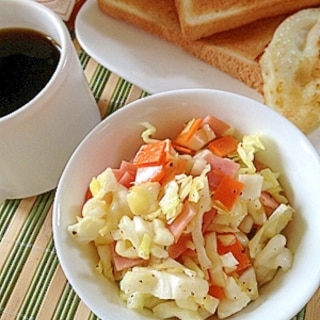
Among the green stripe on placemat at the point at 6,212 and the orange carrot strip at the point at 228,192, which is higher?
the orange carrot strip at the point at 228,192

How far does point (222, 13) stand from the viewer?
127 centimetres

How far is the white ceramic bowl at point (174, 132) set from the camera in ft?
2.91

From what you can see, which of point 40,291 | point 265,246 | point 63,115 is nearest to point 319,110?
point 265,246

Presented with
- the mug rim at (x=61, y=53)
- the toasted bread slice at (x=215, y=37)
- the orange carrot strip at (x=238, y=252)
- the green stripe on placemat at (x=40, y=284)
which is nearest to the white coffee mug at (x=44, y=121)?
the mug rim at (x=61, y=53)

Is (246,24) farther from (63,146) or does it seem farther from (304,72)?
(63,146)

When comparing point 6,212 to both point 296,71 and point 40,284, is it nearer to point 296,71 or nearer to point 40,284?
point 40,284

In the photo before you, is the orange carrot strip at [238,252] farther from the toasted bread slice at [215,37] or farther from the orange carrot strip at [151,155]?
the toasted bread slice at [215,37]

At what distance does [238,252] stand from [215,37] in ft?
1.69

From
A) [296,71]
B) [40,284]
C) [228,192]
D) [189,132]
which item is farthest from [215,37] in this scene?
[40,284]

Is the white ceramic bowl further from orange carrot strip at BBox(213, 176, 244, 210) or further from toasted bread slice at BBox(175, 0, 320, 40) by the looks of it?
toasted bread slice at BBox(175, 0, 320, 40)

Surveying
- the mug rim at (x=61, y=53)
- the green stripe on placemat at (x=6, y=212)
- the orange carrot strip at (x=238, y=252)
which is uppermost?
the mug rim at (x=61, y=53)

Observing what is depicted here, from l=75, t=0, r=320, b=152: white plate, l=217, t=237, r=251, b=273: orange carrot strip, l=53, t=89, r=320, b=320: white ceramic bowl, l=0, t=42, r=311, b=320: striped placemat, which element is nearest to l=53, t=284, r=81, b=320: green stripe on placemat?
l=0, t=42, r=311, b=320: striped placemat

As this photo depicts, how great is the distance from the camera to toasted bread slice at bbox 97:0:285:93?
1.22m

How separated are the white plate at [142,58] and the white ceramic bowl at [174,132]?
0.19 metres
